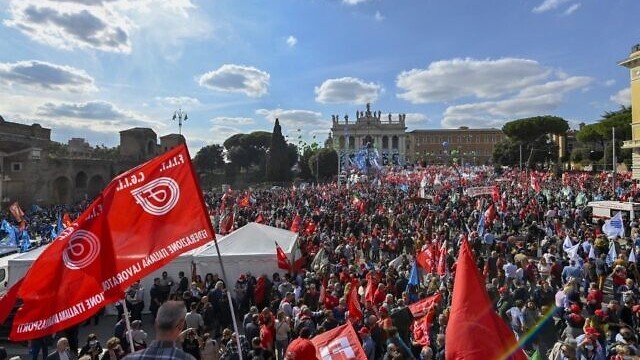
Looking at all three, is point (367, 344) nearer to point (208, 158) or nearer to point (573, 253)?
point (573, 253)

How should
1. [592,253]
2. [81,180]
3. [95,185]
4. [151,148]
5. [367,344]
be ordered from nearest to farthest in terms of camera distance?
[367,344]
[592,253]
[81,180]
[95,185]
[151,148]

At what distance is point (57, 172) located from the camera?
52.5m

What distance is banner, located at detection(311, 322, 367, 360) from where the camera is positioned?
612 centimetres

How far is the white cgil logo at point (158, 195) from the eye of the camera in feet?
18.4

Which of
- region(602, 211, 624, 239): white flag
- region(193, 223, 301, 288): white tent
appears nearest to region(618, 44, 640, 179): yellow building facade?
region(602, 211, 624, 239): white flag

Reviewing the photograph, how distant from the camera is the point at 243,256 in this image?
13047mm

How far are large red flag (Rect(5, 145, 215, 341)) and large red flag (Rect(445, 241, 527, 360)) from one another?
8.60 ft

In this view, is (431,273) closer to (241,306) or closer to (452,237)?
(241,306)

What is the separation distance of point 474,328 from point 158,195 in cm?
353

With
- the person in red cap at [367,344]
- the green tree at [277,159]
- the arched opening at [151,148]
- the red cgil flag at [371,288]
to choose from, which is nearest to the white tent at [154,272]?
the red cgil flag at [371,288]

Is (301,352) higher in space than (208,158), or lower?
lower

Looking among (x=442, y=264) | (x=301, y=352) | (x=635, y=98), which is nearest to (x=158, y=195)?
(x=301, y=352)

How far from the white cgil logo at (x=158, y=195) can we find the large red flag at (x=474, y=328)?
10.3ft

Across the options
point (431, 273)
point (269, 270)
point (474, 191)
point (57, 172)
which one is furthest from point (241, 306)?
point (57, 172)
